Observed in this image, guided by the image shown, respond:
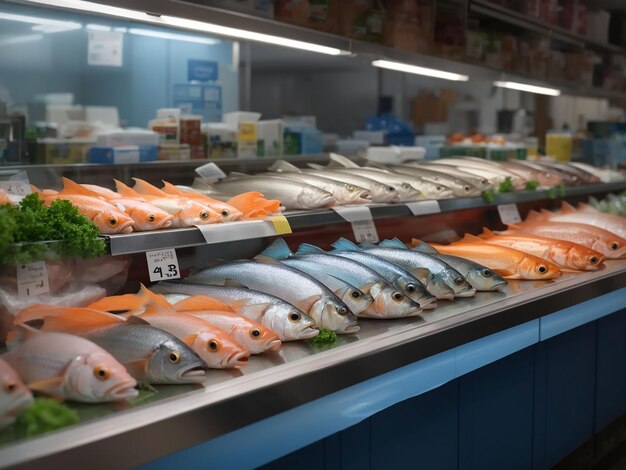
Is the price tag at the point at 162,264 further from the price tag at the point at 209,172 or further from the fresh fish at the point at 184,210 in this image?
the price tag at the point at 209,172

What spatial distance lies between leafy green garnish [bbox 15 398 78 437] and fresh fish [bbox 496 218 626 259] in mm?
2872

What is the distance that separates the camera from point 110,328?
2195 millimetres

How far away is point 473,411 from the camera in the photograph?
3293 mm

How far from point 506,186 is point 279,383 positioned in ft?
8.76

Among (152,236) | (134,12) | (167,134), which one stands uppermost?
(134,12)

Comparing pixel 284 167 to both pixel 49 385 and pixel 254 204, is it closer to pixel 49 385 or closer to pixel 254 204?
pixel 254 204

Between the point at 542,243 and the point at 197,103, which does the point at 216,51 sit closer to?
the point at 197,103

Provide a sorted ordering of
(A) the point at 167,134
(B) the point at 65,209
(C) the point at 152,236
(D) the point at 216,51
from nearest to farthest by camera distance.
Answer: (B) the point at 65,209 → (C) the point at 152,236 → (A) the point at 167,134 → (D) the point at 216,51

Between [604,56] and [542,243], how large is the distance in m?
3.70

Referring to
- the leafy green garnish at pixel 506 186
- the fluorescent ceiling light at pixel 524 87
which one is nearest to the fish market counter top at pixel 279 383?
the leafy green garnish at pixel 506 186

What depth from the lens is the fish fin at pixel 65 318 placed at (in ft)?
7.25

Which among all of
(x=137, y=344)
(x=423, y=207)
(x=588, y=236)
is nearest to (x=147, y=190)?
(x=137, y=344)

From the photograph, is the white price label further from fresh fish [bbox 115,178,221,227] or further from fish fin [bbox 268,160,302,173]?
fresh fish [bbox 115,178,221,227]

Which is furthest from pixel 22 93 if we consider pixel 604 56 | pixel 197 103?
pixel 604 56
